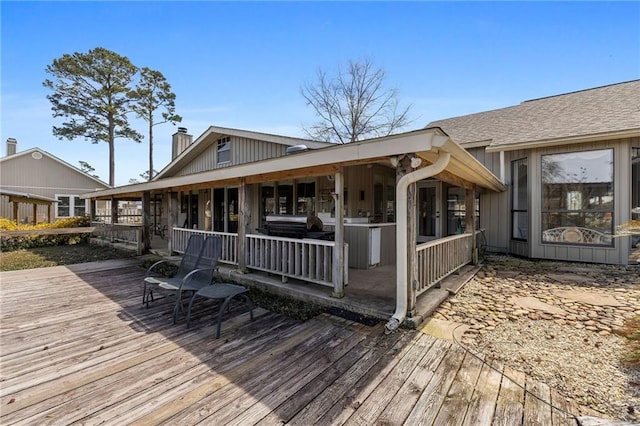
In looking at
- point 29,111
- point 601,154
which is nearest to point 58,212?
point 29,111

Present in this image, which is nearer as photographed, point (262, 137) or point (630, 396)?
point (630, 396)

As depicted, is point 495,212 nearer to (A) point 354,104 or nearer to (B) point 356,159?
(B) point 356,159

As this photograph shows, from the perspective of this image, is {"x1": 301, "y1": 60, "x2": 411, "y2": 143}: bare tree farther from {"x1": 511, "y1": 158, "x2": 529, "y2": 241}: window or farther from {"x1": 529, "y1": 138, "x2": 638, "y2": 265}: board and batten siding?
{"x1": 529, "y1": 138, "x2": 638, "y2": 265}: board and batten siding

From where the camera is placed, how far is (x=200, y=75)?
10.3 meters

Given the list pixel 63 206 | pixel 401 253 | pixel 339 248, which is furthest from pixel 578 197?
pixel 63 206

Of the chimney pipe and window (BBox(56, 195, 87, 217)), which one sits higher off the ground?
the chimney pipe

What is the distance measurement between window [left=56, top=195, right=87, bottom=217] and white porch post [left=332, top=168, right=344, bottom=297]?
18.3 meters

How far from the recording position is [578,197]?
23.8 ft

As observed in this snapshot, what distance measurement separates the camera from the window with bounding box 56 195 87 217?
1644 centimetres

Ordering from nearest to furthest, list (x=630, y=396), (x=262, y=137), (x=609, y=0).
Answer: (x=630, y=396)
(x=609, y=0)
(x=262, y=137)

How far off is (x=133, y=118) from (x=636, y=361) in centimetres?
2596

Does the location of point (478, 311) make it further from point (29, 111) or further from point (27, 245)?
point (29, 111)

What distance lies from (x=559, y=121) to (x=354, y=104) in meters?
13.5

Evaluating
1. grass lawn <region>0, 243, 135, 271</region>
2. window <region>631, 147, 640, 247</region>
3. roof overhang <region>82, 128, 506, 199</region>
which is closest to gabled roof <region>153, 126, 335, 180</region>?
roof overhang <region>82, 128, 506, 199</region>
